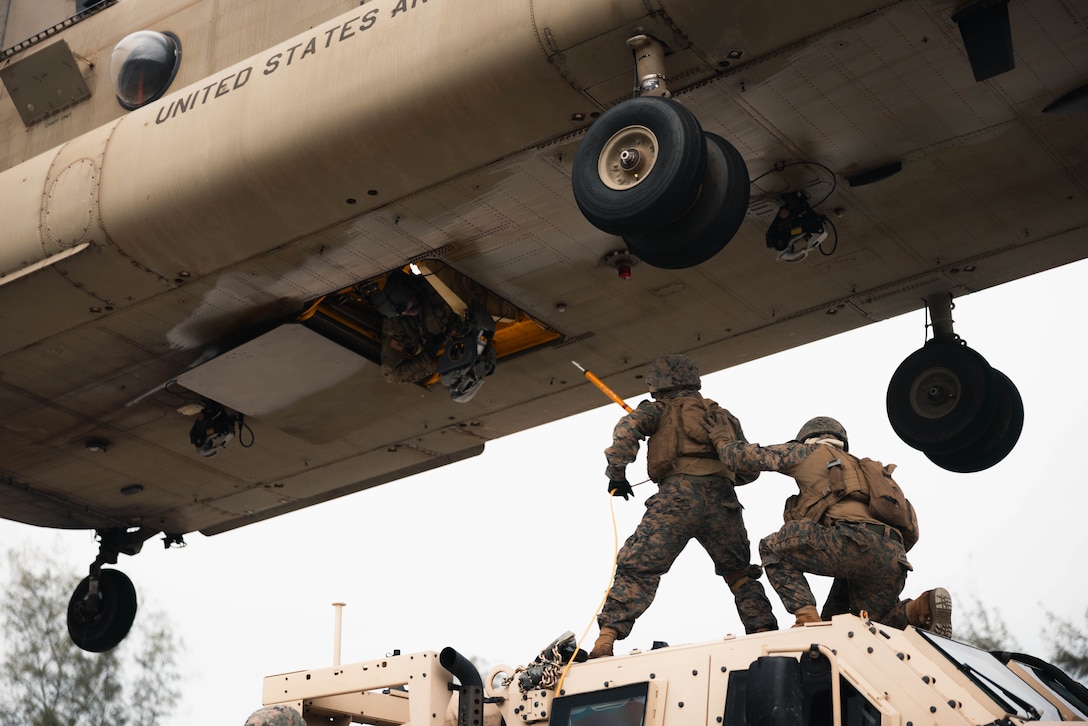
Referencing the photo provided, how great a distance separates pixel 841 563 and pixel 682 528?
42.2 inches

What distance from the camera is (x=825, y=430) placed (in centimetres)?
865

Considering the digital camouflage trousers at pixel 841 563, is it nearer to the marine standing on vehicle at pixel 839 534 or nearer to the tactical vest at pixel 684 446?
the marine standing on vehicle at pixel 839 534

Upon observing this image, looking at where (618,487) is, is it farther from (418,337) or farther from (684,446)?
(418,337)

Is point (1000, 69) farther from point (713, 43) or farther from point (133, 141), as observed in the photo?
point (133, 141)

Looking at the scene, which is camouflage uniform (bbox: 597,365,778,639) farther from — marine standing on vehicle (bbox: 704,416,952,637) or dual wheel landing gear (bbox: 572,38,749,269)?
dual wheel landing gear (bbox: 572,38,749,269)

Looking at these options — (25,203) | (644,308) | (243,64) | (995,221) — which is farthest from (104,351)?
(995,221)

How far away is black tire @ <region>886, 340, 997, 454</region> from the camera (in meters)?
12.0

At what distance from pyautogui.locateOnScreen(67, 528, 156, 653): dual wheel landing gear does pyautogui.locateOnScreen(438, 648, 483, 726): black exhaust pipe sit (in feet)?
32.7

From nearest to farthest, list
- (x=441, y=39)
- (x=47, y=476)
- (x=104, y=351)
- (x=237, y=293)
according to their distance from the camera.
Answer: (x=441, y=39), (x=237, y=293), (x=104, y=351), (x=47, y=476)

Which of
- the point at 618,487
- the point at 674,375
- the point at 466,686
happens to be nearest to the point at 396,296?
the point at 674,375

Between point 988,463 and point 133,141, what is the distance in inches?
291

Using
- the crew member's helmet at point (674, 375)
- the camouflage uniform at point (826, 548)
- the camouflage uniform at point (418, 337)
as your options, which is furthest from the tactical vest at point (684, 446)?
the camouflage uniform at point (418, 337)

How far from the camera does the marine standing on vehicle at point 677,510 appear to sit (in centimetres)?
875

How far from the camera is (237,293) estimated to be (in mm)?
11891
